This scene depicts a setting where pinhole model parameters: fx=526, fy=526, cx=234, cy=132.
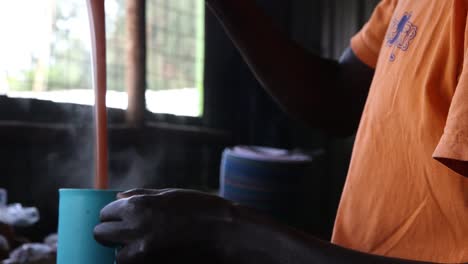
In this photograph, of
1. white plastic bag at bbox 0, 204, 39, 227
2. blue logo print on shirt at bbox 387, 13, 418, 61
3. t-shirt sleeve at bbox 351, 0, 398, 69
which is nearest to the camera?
blue logo print on shirt at bbox 387, 13, 418, 61

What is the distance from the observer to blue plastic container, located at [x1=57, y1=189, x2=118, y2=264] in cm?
62

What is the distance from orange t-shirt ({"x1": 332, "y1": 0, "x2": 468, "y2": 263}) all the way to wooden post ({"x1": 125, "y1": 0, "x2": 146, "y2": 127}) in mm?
1945

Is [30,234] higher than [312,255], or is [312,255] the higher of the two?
[312,255]

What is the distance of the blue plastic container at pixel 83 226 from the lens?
0.62 m

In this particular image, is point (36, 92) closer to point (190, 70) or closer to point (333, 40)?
point (190, 70)

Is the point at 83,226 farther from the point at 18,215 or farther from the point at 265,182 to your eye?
the point at 265,182

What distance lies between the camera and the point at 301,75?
121 centimetres

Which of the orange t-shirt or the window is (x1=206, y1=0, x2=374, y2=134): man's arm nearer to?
the orange t-shirt

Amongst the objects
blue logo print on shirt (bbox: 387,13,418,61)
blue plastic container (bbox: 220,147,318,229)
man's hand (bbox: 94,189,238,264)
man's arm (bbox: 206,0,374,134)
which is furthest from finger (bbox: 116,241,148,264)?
blue plastic container (bbox: 220,147,318,229)

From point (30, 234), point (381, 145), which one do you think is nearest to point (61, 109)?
point (30, 234)

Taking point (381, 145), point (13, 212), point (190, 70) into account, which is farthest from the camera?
point (190, 70)

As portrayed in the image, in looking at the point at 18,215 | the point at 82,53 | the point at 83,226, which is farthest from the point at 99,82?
Result: the point at 82,53

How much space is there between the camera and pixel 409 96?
2.49 feet

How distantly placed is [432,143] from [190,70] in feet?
8.62
